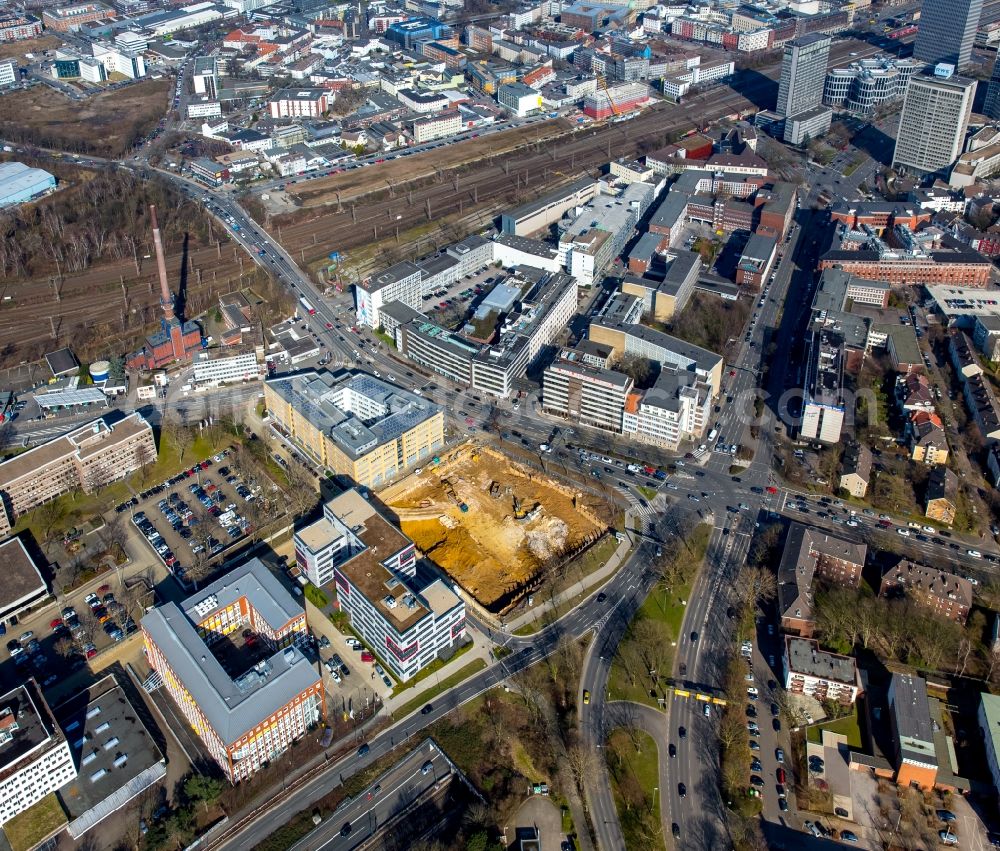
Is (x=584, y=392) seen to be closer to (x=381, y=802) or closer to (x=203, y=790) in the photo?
(x=381, y=802)

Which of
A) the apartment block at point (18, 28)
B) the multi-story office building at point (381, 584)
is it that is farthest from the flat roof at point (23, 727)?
the apartment block at point (18, 28)

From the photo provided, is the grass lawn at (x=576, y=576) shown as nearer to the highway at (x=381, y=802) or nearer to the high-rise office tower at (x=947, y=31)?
the highway at (x=381, y=802)

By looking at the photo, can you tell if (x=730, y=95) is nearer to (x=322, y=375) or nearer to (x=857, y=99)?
(x=857, y=99)

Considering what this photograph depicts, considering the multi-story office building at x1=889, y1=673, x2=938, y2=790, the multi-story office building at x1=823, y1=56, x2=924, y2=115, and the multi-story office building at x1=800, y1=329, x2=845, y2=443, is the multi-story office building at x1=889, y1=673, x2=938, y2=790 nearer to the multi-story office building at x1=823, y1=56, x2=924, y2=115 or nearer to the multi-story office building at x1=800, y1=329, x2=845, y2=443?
the multi-story office building at x1=800, y1=329, x2=845, y2=443

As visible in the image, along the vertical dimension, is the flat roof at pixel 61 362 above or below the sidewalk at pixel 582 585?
above

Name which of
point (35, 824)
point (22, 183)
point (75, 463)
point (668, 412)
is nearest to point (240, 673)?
point (35, 824)

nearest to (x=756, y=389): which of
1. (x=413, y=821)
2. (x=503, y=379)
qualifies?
(x=503, y=379)
